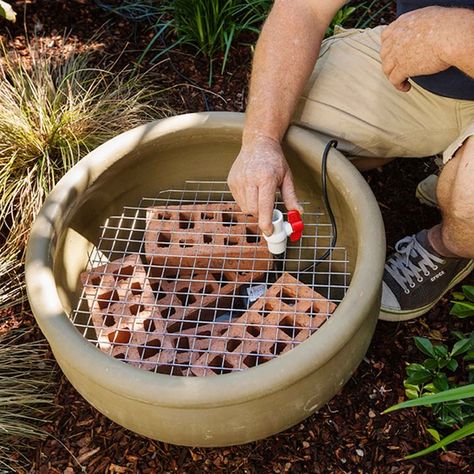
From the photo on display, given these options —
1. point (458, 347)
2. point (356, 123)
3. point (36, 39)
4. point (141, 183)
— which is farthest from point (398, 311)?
point (36, 39)

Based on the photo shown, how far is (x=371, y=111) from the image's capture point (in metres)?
1.93

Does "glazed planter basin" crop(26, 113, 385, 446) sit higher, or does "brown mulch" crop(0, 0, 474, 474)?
"glazed planter basin" crop(26, 113, 385, 446)

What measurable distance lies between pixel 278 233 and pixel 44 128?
39.2 inches

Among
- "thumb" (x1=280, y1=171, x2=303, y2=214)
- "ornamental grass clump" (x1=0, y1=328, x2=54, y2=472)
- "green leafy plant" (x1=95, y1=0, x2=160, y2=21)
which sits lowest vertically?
"ornamental grass clump" (x1=0, y1=328, x2=54, y2=472)

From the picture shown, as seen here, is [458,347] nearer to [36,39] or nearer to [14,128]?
[14,128]

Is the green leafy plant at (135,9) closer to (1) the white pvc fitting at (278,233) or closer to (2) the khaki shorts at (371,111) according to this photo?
(2) the khaki shorts at (371,111)

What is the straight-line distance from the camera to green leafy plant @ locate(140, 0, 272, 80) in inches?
→ 97.7

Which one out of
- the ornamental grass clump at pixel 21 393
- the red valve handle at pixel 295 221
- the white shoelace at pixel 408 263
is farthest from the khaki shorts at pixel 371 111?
the ornamental grass clump at pixel 21 393

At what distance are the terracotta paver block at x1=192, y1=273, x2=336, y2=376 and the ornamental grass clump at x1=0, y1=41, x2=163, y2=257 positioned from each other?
0.80m

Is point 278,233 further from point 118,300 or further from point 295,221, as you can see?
point 118,300

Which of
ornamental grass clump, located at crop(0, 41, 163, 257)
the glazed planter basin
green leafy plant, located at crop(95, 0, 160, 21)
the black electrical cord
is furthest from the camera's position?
green leafy plant, located at crop(95, 0, 160, 21)

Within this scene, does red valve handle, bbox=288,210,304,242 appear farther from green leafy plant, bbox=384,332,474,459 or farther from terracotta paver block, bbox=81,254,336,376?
green leafy plant, bbox=384,332,474,459

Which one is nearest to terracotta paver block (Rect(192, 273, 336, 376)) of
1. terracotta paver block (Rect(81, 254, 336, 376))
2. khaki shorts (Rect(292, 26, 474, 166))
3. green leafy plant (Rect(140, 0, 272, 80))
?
terracotta paver block (Rect(81, 254, 336, 376))

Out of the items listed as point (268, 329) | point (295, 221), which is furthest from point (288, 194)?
point (268, 329)
